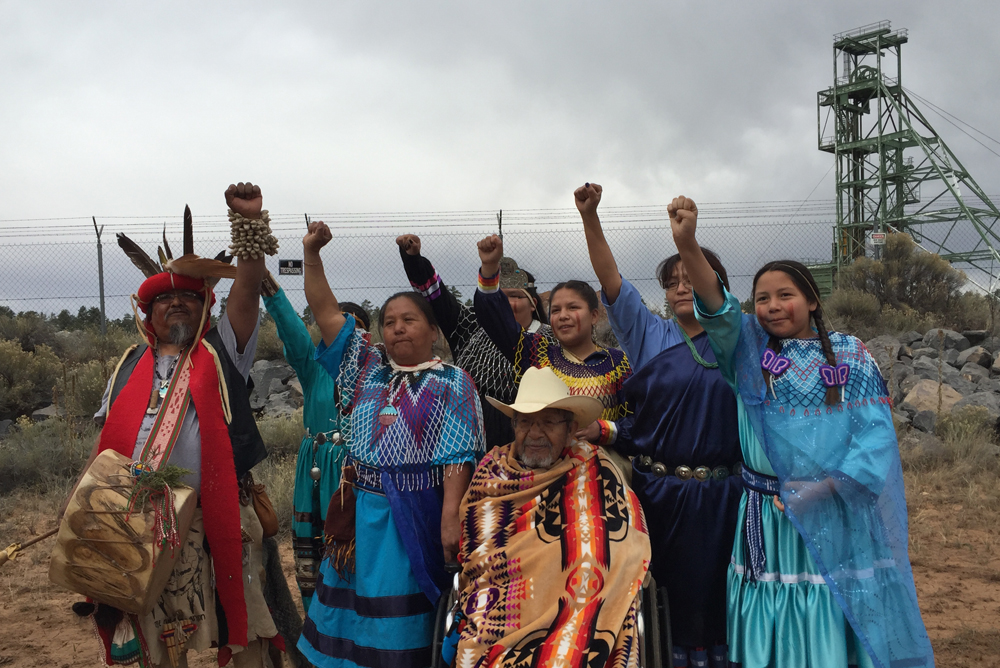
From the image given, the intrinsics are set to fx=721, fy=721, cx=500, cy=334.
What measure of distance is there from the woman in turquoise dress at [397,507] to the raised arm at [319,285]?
0.34 meters

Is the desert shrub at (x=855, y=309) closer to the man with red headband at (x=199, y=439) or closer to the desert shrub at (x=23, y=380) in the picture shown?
the man with red headband at (x=199, y=439)

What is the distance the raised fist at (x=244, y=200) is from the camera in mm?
3348

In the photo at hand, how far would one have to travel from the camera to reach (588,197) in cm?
331

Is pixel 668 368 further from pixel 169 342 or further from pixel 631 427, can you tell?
pixel 169 342

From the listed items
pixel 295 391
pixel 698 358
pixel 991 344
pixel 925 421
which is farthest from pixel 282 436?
pixel 991 344

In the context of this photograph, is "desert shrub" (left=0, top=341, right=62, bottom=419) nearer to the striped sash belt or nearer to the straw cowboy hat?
the straw cowboy hat

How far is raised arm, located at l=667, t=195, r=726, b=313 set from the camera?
2820 millimetres

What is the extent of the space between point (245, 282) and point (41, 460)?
283 inches

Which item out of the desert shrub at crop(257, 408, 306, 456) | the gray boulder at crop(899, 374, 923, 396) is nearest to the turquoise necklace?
the desert shrub at crop(257, 408, 306, 456)

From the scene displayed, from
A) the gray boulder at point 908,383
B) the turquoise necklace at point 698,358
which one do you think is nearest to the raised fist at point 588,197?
the turquoise necklace at point 698,358

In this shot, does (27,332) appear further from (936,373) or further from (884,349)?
(936,373)

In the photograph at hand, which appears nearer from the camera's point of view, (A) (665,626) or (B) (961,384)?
(A) (665,626)

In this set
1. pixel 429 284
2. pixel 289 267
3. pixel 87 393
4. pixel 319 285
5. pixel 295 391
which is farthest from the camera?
pixel 295 391

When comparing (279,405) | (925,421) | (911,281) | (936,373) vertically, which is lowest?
(925,421)
